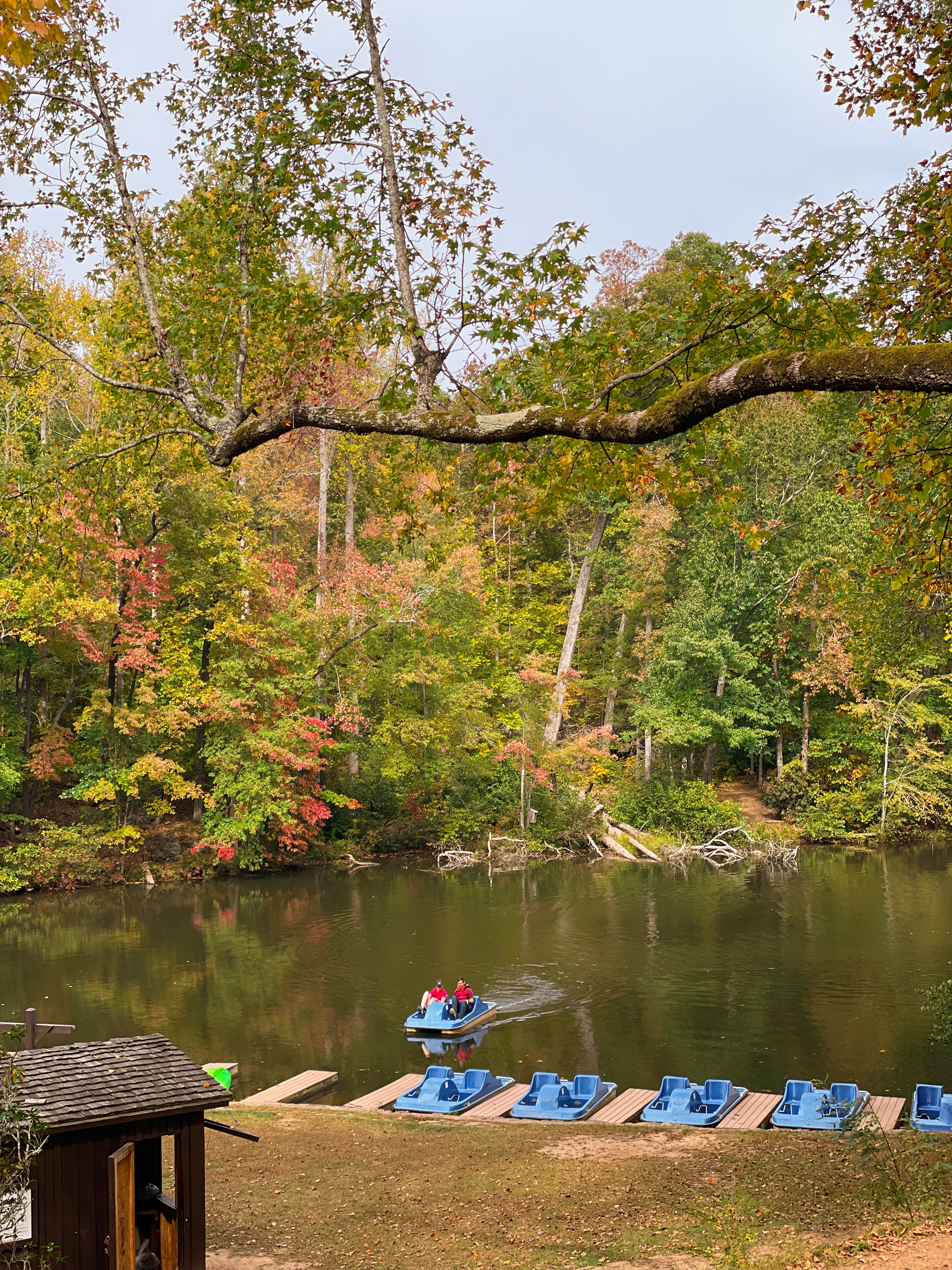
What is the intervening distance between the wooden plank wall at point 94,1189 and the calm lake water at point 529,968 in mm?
7125

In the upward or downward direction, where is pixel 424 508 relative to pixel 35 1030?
upward

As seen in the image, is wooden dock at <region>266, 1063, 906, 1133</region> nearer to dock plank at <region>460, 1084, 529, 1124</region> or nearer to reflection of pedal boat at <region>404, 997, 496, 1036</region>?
dock plank at <region>460, 1084, 529, 1124</region>

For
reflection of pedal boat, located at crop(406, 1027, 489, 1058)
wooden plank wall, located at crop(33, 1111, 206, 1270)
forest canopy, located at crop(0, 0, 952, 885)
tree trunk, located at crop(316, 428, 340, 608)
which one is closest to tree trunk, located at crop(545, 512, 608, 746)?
forest canopy, located at crop(0, 0, 952, 885)

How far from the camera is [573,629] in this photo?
37.7m

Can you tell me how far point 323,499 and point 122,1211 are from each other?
29.6 meters

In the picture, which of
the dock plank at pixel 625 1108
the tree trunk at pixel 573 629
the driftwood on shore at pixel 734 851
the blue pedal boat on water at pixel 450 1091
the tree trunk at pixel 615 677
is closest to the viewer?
the dock plank at pixel 625 1108

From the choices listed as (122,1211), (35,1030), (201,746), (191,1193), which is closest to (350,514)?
(201,746)

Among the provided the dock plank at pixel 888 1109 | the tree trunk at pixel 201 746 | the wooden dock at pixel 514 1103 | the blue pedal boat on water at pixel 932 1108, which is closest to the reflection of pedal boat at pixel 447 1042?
the wooden dock at pixel 514 1103

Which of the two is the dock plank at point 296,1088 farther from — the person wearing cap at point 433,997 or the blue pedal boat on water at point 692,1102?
the blue pedal boat on water at point 692,1102

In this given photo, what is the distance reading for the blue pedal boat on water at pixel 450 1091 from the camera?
12938 mm

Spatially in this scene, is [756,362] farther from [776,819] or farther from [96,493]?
[776,819]

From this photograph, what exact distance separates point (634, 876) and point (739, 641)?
432 inches

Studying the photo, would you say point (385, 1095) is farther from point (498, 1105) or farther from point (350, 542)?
point (350, 542)

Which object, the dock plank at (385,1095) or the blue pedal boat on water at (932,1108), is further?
the dock plank at (385,1095)
